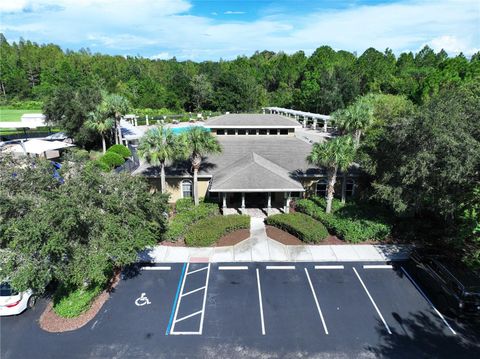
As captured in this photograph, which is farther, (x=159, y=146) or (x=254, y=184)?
(x=254, y=184)

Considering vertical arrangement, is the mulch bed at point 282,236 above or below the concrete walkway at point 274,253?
above

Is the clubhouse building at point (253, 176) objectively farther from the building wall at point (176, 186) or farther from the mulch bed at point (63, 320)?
the mulch bed at point (63, 320)

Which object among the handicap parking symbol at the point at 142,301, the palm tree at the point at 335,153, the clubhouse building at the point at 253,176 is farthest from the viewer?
the clubhouse building at the point at 253,176

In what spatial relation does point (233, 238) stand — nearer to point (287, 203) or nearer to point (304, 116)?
point (287, 203)

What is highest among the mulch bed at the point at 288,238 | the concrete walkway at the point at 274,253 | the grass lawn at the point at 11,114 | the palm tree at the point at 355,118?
the palm tree at the point at 355,118

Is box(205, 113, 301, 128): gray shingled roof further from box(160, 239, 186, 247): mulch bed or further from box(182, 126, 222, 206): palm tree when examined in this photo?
box(160, 239, 186, 247): mulch bed

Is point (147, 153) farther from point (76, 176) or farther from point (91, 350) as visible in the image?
point (91, 350)

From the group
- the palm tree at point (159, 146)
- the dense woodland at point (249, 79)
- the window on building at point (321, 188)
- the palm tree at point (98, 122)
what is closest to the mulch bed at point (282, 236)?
the window on building at point (321, 188)

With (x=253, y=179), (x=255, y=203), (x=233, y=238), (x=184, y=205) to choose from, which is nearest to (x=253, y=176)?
(x=253, y=179)
